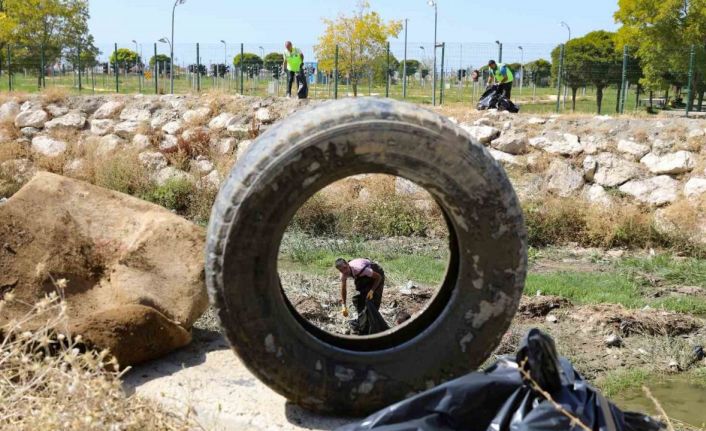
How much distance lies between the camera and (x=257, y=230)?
3656 millimetres

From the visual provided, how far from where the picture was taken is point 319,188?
3732 mm

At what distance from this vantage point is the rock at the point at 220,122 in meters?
19.1

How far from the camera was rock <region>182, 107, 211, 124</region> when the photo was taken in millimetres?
19609

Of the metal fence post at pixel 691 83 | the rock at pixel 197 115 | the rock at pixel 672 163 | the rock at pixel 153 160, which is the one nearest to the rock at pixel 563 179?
the rock at pixel 672 163

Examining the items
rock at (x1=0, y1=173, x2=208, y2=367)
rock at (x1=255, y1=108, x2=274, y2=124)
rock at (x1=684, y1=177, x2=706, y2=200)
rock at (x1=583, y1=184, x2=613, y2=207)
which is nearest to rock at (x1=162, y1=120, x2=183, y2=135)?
rock at (x1=255, y1=108, x2=274, y2=124)

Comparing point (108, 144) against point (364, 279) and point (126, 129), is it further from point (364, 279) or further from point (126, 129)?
point (364, 279)

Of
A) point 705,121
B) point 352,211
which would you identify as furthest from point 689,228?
point 352,211

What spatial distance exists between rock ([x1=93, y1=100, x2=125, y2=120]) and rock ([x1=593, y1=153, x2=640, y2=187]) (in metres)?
12.5

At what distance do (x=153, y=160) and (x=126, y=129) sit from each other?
2481mm

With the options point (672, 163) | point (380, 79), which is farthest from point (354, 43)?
point (672, 163)

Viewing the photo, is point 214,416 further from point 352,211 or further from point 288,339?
point 352,211

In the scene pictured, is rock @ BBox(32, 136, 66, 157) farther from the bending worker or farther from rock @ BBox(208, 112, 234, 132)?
the bending worker

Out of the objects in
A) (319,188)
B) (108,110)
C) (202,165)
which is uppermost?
(319,188)

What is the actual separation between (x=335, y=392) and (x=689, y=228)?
1047 centimetres
